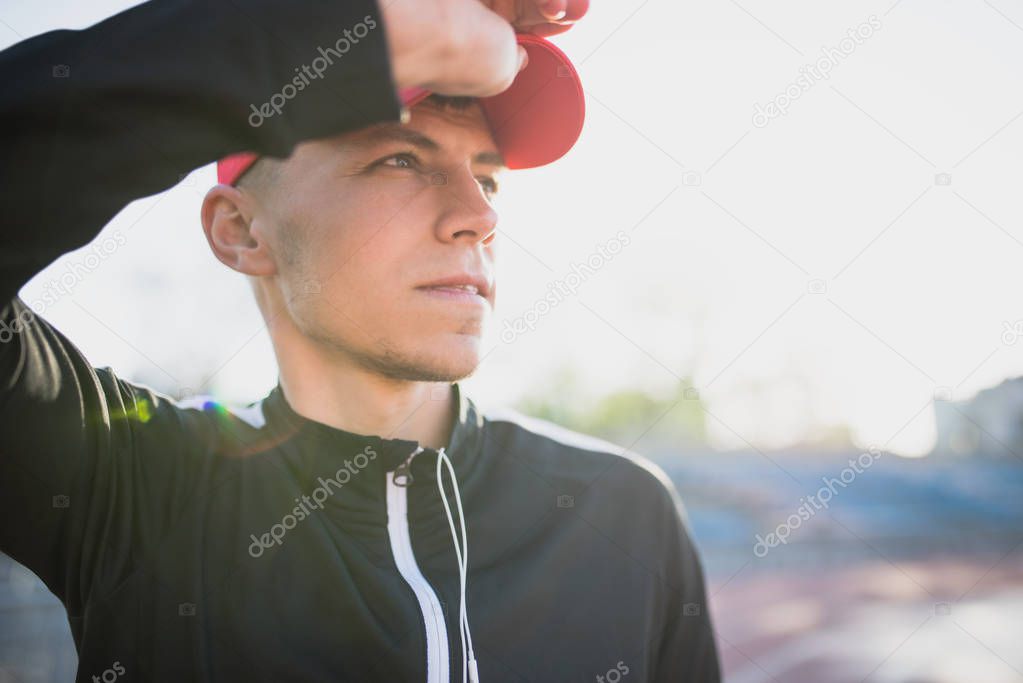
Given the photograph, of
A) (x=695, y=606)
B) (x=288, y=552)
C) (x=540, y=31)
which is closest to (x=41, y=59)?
(x=540, y=31)

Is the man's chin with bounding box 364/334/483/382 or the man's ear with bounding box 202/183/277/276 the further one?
the man's ear with bounding box 202/183/277/276

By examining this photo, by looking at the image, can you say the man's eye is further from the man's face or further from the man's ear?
the man's ear

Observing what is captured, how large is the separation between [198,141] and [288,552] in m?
1.00

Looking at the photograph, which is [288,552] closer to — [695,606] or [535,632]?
[535,632]

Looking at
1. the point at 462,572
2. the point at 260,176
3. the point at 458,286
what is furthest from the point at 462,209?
the point at 462,572

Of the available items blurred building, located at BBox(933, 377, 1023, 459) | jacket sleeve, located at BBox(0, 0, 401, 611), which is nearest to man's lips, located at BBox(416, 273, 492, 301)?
jacket sleeve, located at BBox(0, 0, 401, 611)

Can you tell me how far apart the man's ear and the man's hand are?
91 centimetres

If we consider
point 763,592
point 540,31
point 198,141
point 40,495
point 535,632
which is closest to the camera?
point 198,141

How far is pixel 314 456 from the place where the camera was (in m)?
1.76

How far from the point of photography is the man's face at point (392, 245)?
1638 millimetres

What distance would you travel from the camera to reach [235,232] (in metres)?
1.88

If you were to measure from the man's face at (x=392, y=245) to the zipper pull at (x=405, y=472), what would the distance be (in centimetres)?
19
